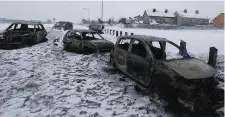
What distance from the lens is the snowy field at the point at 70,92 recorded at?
18.2 feet

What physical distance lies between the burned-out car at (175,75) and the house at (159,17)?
7364 cm

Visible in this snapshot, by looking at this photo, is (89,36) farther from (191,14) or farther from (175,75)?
(191,14)

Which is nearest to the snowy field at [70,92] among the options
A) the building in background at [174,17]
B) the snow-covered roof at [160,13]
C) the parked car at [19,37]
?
the parked car at [19,37]

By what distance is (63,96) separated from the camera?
251 inches

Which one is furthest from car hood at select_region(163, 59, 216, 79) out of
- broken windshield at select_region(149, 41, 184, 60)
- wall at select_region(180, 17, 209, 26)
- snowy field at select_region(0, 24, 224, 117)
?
wall at select_region(180, 17, 209, 26)

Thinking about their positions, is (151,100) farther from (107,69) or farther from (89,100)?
(107,69)

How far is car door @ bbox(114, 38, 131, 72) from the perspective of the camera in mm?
7703

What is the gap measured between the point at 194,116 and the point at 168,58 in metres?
1.73

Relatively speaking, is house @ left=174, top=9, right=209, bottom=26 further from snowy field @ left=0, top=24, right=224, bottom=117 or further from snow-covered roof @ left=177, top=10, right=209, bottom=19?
snowy field @ left=0, top=24, right=224, bottom=117

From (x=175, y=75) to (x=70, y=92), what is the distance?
2884mm

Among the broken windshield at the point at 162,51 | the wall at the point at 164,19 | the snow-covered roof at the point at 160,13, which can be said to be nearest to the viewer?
the broken windshield at the point at 162,51

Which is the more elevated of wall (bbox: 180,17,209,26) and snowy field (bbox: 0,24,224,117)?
wall (bbox: 180,17,209,26)

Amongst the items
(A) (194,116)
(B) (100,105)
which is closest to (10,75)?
(B) (100,105)

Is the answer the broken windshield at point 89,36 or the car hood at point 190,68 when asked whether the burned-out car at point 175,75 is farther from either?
the broken windshield at point 89,36
